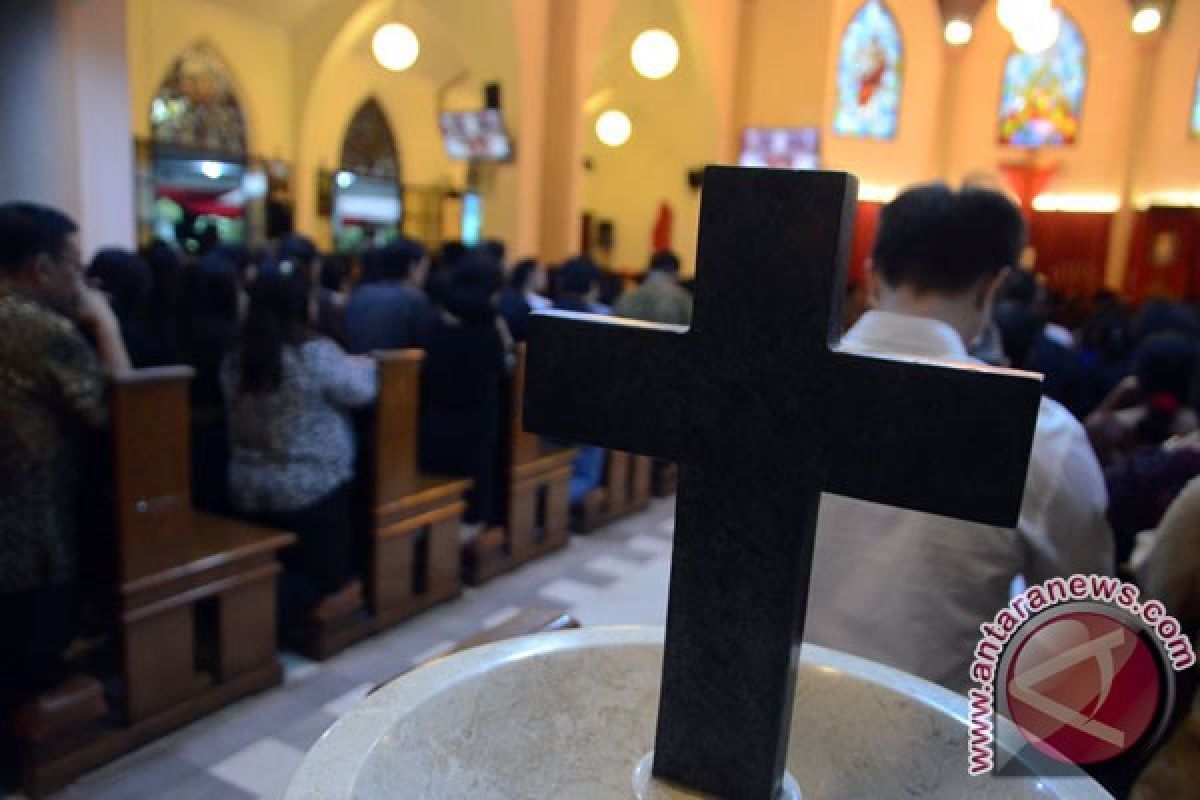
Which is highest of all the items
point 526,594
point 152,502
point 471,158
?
point 471,158

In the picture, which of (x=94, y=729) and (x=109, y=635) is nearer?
(x=94, y=729)

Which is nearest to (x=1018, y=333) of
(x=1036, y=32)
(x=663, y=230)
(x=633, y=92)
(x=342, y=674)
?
(x=342, y=674)

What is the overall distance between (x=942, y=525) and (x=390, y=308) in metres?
3.75

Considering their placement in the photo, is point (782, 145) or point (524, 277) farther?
point (782, 145)

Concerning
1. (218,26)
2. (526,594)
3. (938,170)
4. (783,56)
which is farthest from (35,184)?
(938,170)

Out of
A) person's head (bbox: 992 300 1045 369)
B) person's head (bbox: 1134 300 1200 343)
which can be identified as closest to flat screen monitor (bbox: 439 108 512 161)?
person's head (bbox: 992 300 1045 369)

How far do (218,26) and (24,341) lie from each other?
419 inches

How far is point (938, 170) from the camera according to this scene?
16.4 meters

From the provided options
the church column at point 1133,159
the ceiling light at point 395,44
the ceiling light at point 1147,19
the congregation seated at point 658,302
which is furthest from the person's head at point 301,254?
the ceiling light at point 1147,19

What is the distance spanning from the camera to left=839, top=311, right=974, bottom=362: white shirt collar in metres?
1.45

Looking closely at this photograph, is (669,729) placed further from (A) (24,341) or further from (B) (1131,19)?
(B) (1131,19)

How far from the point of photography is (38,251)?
2.65m

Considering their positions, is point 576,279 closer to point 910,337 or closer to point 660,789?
point 910,337

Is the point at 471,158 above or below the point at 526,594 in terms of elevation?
above
